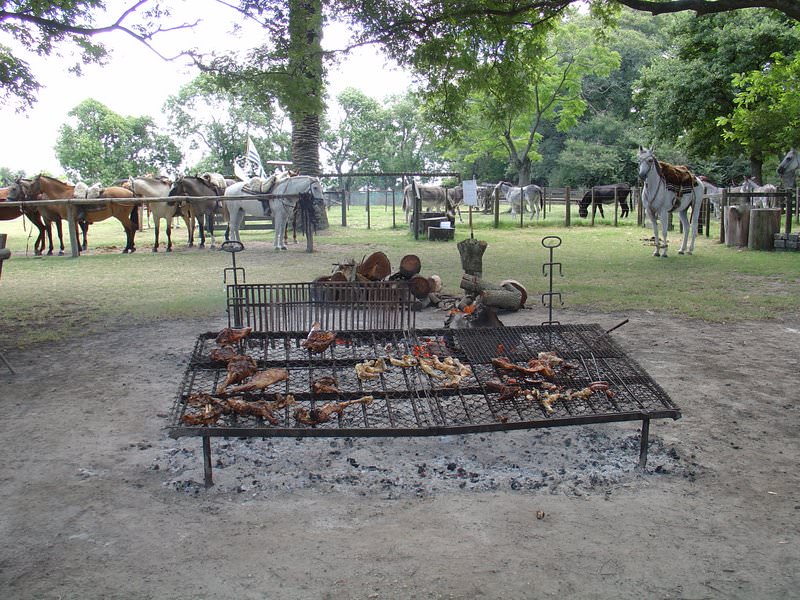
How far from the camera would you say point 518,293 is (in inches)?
336

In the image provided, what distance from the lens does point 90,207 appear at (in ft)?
58.8

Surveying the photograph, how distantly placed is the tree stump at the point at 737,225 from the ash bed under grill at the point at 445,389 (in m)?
13.4

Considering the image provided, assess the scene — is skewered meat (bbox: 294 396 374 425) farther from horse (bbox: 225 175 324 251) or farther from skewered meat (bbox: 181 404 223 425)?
horse (bbox: 225 175 324 251)

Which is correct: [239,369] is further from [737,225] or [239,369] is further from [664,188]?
[737,225]

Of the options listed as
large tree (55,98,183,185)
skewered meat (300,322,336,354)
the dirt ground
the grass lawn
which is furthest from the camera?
large tree (55,98,183,185)

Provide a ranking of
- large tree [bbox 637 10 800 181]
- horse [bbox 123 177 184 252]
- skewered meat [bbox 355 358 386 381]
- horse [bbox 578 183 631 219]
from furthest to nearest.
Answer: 1. horse [bbox 578 183 631 219]
2. large tree [bbox 637 10 800 181]
3. horse [bbox 123 177 184 252]
4. skewered meat [bbox 355 358 386 381]

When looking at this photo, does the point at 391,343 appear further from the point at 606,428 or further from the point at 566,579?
the point at 566,579

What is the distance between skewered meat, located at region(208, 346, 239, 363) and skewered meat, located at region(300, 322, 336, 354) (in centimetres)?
57

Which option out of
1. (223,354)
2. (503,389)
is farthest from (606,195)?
(223,354)

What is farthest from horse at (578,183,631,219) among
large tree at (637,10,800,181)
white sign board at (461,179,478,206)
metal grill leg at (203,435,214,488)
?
metal grill leg at (203,435,214,488)

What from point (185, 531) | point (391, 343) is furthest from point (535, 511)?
point (391, 343)

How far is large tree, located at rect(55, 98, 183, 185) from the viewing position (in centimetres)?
5575

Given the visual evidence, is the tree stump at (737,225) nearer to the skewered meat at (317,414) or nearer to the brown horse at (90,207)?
the skewered meat at (317,414)

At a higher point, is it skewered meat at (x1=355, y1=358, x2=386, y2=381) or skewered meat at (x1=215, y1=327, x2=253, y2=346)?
skewered meat at (x1=215, y1=327, x2=253, y2=346)
